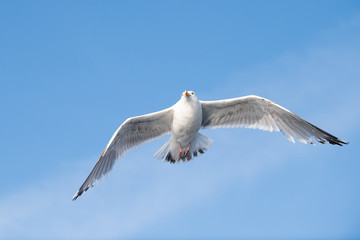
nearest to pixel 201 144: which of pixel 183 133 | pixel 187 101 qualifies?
pixel 183 133

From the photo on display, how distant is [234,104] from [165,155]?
7.03ft

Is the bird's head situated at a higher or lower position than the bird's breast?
higher

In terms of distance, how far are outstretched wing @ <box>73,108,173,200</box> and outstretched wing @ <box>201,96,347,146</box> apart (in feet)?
3.28

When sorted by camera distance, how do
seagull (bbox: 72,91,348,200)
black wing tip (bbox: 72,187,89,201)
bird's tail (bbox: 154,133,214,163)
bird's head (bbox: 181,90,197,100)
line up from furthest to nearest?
bird's tail (bbox: 154,133,214,163) < black wing tip (bbox: 72,187,89,201) < seagull (bbox: 72,91,348,200) < bird's head (bbox: 181,90,197,100)

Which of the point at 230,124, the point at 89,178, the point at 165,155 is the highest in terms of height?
the point at 230,124

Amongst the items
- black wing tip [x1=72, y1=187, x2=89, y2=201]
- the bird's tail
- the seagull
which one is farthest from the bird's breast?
black wing tip [x1=72, y1=187, x2=89, y2=201]

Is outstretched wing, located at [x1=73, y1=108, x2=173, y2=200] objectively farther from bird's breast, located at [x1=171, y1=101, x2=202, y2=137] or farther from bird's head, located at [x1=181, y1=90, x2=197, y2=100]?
bird's head, located at [x1=181, y1=90, x2=197, y2=100]

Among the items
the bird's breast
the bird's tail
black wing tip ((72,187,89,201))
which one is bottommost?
black wing tip ((72,187,89,201))

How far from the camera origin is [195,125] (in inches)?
361

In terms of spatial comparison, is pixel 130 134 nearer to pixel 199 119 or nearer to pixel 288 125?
pixel 199 119

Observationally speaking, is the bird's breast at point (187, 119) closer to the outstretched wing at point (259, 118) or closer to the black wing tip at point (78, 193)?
the outstretched wing at point (259, 118)

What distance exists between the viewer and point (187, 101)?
8.91m

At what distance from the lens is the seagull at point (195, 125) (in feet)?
29.9

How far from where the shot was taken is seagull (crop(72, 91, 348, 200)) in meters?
9.11
